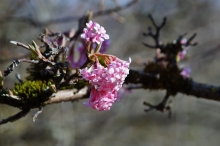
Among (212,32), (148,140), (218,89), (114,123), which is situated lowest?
(148,140)

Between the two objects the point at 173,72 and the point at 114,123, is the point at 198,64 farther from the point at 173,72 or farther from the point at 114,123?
the point at 173,72

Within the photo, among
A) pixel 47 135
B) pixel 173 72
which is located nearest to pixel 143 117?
pixel 47 135

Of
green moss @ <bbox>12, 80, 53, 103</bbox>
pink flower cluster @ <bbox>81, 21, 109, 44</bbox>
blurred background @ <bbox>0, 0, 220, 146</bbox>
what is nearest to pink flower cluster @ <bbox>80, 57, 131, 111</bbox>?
pink flower cluster @ <bbox>81, 21, 109, 44</bbox>

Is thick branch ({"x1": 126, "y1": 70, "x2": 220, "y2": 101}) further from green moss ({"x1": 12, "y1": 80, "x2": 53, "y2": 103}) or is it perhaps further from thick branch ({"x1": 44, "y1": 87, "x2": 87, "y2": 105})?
green moss ({"x1": 12, "y1": 80, "x2": 53, "y2": 103})

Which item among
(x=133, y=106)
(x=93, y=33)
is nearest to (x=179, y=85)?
(x=93, y=33)

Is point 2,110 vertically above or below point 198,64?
below

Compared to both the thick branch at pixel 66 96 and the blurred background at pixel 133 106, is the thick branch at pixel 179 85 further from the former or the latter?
the blurred background at pixel 133 106
